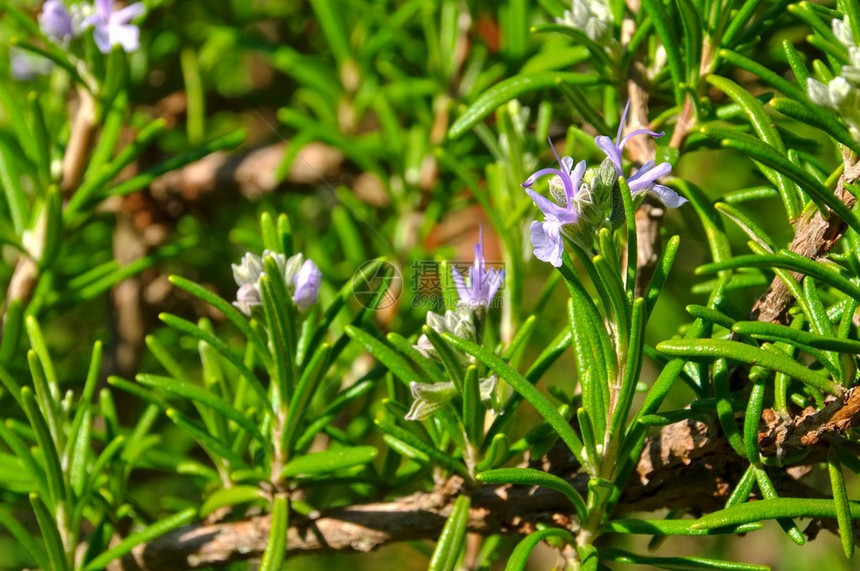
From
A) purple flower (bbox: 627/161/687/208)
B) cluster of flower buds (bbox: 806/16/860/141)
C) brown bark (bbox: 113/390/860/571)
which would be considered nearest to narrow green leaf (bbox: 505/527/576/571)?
brown bark (bbox: 113/390/860/571)

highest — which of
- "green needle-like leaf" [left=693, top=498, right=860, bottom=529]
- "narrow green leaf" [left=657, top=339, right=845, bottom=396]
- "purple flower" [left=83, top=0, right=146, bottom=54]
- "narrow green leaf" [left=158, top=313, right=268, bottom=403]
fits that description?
"purple flower" [left=83, top=0, right=146, bottom=54]

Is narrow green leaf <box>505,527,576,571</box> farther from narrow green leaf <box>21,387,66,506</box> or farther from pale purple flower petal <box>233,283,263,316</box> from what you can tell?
narrow green leaf <box>21,387,66,506</box>

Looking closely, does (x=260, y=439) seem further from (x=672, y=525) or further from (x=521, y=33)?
(x=521, y=33)

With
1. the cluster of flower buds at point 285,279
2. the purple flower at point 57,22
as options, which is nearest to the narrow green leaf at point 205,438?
the cluster of flower buds at point 285,279

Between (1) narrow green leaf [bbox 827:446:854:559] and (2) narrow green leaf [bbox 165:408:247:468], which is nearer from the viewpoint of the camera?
(1) narrow green leaf [bbox 827:446:854:559]

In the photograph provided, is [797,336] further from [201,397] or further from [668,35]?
[201,397]

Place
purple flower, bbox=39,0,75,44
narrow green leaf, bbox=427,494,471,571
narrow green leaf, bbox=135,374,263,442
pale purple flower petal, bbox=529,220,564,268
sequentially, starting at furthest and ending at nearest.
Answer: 1. purple flower, bbox=39,0,75,44
2. narrow green leaf, bbox=135,374,263,442
3. narrow green leaf, bbox=427,494,471,571
4. pale purple flower petal, bbox=529,220,564,268
